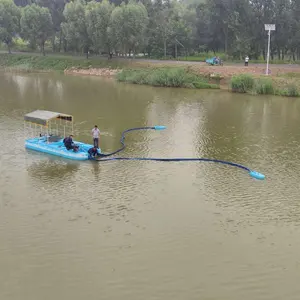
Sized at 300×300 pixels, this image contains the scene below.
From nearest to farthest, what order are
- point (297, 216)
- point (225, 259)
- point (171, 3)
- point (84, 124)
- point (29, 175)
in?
1. point (225, 259)
2. point (297, 216)
3. point (29, 175)
4. point (84, 124)
5. point (171, 3)

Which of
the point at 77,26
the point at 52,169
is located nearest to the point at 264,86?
the point at 52,169

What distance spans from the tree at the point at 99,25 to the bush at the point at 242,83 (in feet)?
81.7

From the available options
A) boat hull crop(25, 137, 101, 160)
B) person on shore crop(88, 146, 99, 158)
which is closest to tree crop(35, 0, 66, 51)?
boat hull crop(25, 137, 101, 160)

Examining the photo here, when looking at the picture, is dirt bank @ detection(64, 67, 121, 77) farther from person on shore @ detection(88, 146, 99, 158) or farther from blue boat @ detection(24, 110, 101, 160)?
person on shore @ detection(88, 146, 99, 158)

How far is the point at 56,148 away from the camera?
22156mm

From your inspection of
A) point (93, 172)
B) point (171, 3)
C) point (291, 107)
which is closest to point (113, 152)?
point (93, 172)

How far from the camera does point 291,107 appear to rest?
123 feet

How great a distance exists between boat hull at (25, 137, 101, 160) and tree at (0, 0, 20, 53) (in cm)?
5998

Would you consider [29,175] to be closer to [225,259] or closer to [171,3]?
[225,259]

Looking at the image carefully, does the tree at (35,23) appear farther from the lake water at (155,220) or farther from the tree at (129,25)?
the lake water at (155,220)

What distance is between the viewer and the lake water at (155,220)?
38.2ft

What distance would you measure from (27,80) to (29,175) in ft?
132

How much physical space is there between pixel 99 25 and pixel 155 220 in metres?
52.9

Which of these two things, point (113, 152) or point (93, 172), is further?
point (113, 152)
